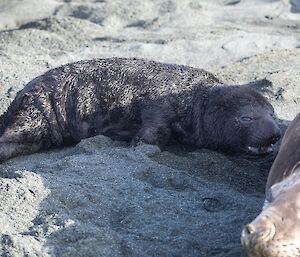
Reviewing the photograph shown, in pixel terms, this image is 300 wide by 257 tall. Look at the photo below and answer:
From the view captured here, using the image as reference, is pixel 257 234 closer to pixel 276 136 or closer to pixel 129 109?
pixel 276 136

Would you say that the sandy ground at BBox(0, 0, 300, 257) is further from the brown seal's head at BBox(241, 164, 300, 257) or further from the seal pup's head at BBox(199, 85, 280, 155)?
the brown seal's head at BBox(241, 164, 300, 257)

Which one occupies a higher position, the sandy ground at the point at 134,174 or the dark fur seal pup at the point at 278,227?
the dark fur seal pup at the point at 278,227

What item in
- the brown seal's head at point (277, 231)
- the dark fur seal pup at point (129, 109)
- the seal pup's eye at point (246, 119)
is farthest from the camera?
the dark fur seal pup at point (129, 109)

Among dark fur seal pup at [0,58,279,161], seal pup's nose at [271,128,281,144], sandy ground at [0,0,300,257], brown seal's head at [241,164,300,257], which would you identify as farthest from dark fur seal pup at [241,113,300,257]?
dark fur seal pup at [0,58,279,161]

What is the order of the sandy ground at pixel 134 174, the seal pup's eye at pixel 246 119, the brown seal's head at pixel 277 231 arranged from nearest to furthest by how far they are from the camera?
the brown seal's head at pixel 277 231
the sandy ground at pixel 134 174
the seal pup's eye at pixel 246 119

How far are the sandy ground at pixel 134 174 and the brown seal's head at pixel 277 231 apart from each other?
26.7 inches

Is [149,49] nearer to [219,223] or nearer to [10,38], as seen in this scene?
[10,38]

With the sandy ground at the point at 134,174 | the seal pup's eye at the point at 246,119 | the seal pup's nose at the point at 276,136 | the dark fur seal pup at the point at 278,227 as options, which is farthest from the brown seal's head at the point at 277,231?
the seal pup's eye at the point at 246,119

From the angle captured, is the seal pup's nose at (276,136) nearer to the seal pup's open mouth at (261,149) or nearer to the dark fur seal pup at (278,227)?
the seal pup's open mouth at (261,149)

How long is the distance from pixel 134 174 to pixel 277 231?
2.02 metres

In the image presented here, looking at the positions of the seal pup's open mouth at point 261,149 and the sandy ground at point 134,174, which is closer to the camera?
the sandy ground at point 134,174

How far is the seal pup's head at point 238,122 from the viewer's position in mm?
4863

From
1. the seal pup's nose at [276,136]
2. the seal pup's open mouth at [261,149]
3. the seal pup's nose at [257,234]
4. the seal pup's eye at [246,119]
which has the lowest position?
the seal pup's open mouth at [261,149]

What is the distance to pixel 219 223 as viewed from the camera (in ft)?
10.9
